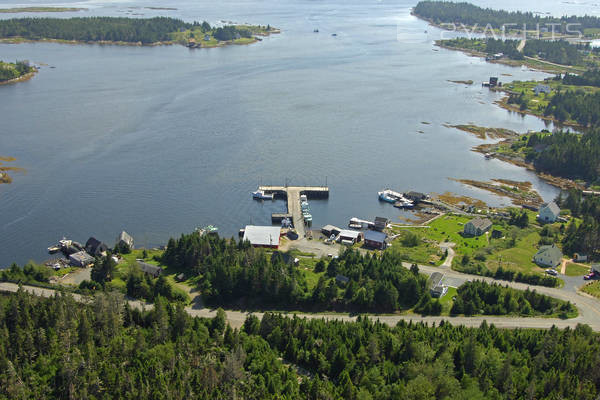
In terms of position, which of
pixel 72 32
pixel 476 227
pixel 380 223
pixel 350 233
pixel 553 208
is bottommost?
pixel 350 233

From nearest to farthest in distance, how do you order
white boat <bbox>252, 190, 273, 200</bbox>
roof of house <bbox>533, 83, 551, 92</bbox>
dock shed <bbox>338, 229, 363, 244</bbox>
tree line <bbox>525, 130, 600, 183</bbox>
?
1. dock shed <bbox>338, 229, 363, 244</bbox>
2. white boat <bbox>252, 190, 273, 200</bbox>
3. tree line <bbox>525, 130, 600, 183</bbox>
4. roof of house <bbox>533, 83, 551, 92</bbox>

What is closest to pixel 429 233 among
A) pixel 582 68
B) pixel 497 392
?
pixel 497 392

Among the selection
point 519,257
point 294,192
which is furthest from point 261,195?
point 519,257

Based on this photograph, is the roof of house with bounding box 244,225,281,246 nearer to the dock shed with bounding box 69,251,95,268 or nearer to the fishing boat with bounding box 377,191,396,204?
the dock shed with bounding box 69,251,95,268

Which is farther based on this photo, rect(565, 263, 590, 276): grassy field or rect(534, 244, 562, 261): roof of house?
rect(534, 244, 562, 261): roof of house

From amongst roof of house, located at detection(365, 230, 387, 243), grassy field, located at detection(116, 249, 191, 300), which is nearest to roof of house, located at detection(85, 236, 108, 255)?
grassy field, located at detection(116, 249, 191, 300)

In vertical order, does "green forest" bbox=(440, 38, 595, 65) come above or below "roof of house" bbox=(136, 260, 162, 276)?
above

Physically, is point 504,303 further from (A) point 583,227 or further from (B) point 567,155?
(B) point 567,155
